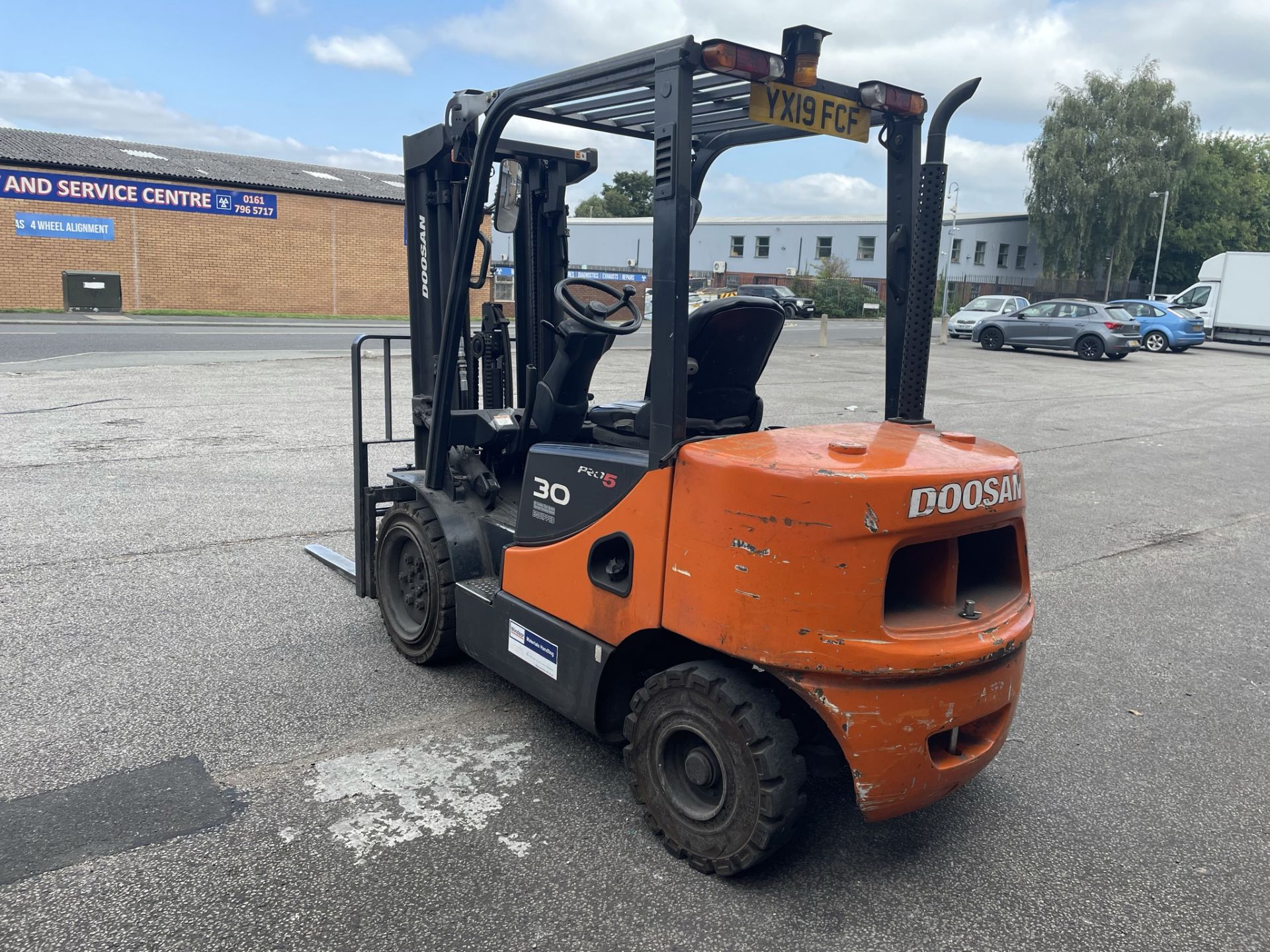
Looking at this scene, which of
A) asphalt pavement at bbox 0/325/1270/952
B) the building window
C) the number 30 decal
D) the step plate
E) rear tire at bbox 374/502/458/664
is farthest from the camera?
the building window

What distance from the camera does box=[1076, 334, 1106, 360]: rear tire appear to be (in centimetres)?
2517

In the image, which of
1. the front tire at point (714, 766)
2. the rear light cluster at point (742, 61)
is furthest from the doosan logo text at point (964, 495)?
the rear light cluster at point (742, 61)

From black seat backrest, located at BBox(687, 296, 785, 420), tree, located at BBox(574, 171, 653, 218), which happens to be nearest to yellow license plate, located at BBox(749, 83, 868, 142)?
black seat backrest, located at BBox(687, 296, 785, 420)

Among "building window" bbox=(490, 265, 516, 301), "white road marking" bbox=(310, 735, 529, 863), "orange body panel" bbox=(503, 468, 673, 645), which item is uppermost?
"building window" bbox=(490, 265, 516, 301)

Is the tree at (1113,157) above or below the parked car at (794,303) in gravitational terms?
above

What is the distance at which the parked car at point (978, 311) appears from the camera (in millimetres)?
30781

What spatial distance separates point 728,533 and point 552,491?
0.98 metres

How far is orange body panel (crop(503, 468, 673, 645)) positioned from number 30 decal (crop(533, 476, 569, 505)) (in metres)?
0.15

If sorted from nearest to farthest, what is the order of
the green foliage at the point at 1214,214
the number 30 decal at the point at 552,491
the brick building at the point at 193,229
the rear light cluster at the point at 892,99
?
the rear light cluster at the point at 892,99 < the number 30 decal at the point at 552,491 < the brick building at the point at 193,229 < the green foliage at the point at 1214,214

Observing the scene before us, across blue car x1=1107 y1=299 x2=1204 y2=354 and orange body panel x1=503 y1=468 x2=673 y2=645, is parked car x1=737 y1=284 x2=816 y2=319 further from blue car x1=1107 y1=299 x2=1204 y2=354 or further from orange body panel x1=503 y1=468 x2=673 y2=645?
orange body panel x1=503 y1=468 x2=673 y2=645

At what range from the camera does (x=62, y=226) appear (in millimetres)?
31641

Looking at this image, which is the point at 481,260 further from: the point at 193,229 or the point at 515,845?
the point at 193,229

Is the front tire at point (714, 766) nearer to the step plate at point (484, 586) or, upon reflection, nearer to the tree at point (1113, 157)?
the step plate at point (484, 586)

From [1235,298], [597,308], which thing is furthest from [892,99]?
[1235,298]
